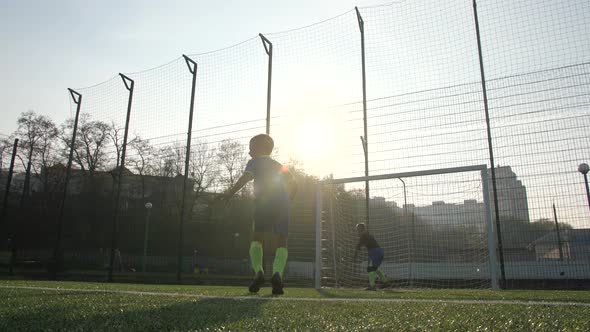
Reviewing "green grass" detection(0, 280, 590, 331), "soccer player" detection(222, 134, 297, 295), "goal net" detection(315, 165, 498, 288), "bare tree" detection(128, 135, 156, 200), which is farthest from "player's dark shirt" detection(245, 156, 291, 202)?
"bare tree" detection(128, 135, 156, 200)

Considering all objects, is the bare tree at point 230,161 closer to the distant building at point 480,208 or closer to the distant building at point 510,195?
the distant building at point 480,208

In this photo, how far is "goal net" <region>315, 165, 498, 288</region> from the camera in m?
7.80

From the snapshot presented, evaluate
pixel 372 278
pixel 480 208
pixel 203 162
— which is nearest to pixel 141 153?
pixel 203 162

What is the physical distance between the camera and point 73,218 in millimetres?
29016

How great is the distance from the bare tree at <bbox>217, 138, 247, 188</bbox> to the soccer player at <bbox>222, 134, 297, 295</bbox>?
33.8ft

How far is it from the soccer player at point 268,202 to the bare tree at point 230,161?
10306 mm

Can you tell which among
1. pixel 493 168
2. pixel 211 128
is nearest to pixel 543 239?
pixel 493 168

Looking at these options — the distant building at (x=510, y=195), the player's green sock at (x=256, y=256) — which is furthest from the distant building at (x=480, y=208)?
the player's green sock at (x=256, y=256)

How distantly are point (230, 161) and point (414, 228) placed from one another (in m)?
10.1

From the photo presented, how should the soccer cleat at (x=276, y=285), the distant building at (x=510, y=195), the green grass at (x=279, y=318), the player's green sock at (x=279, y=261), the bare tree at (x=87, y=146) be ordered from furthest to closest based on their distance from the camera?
1. the bare tree at (x=87, y=146)
2. the distant building at (x=510, y=195)
3. the player's green sock at (x=279, y=261)
4. the soccer cleat at (x=276, y=285)
5. the green grass at (x=279, y=318)

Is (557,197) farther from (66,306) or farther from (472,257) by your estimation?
(66,306)

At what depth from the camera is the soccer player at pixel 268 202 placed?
4328 millimetres

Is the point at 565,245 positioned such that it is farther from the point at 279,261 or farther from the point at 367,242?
the point at 279,261

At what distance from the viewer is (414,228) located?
8617 millimetres
